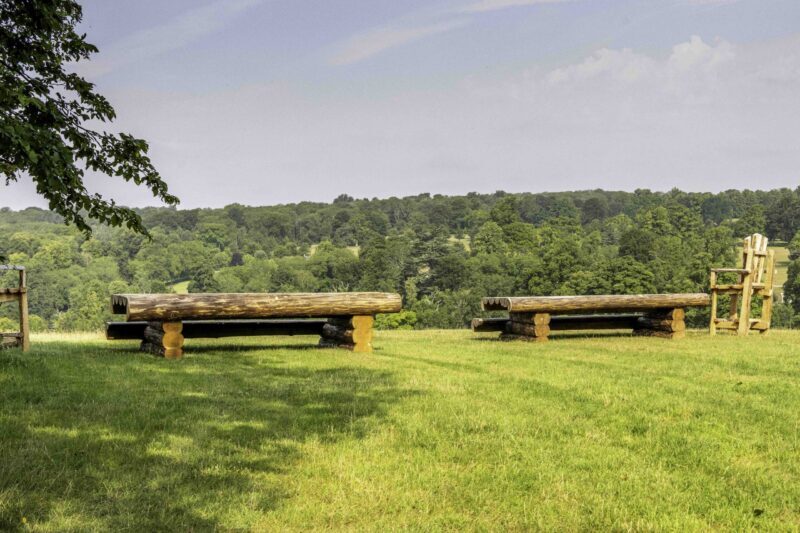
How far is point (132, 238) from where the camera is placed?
14412cm

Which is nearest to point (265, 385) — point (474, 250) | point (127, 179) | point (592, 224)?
point (127, 179)

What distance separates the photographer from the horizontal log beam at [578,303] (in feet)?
45.1

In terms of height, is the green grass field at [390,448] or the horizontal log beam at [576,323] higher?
the green grass field at [390,448]

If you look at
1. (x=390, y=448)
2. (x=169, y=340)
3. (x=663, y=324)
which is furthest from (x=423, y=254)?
(x=390, y=448)

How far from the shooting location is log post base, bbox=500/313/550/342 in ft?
46.6

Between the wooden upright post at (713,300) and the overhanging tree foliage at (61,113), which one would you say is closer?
the overhanging tree foliage at (61,113)

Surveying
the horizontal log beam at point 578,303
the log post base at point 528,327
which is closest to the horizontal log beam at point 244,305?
the horizontal log beam at point 578,303

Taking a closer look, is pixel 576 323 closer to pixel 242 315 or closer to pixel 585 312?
pixel 585 312

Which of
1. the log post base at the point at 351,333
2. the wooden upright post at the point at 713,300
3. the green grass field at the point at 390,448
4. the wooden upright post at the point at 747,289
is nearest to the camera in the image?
the green grass field at the point at 390,448

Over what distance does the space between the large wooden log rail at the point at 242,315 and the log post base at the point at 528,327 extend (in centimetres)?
360

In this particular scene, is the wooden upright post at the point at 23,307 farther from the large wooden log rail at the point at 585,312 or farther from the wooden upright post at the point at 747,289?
the wooden upright post at the point at 747,289

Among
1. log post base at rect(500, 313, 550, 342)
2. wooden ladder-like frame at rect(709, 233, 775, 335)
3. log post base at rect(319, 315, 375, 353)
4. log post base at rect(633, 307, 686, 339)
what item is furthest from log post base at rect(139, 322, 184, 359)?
wooden ladder-like frame at rect(709, 233, 775, 335)

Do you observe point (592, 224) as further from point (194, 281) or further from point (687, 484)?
point (687, 484)

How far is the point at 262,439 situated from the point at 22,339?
25.6ft
